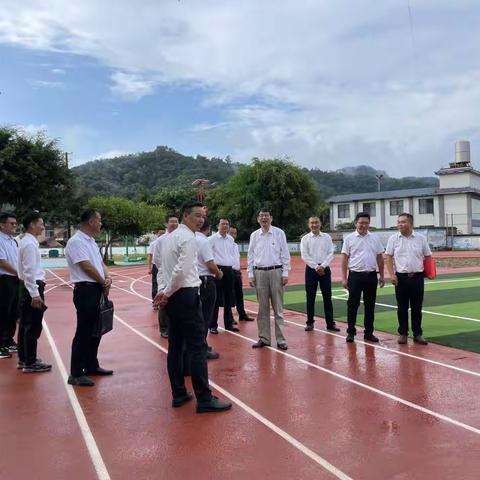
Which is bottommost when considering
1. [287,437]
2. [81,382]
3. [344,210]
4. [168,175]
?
[287,437]

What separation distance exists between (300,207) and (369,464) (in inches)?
1575

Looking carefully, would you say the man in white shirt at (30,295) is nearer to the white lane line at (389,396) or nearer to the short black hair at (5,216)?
the short black hair at (5,216)

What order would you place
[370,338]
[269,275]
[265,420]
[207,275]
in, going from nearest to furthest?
1. [265,420]
2. [207,275]
3. [269,275]
4. [370,338]

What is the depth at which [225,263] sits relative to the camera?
30.6 ft

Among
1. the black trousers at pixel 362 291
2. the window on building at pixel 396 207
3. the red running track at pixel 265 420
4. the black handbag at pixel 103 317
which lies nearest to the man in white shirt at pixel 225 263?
the red running track at pixel 265 420

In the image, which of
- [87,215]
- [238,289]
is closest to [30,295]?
[87,215]

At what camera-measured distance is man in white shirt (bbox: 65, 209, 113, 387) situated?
5688 millimetres

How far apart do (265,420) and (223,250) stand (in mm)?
4874

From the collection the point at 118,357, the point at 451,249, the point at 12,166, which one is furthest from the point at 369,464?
the point at 451,249

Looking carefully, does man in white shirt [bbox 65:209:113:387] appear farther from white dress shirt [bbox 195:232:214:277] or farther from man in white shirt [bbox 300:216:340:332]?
man in white shirt [bbox 300:216:340:332]

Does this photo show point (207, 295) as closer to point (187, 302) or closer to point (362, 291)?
point (187, 302)

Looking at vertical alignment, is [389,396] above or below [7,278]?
below

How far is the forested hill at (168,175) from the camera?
76125 mm

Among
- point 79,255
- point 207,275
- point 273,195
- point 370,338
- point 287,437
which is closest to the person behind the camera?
point 287,437
